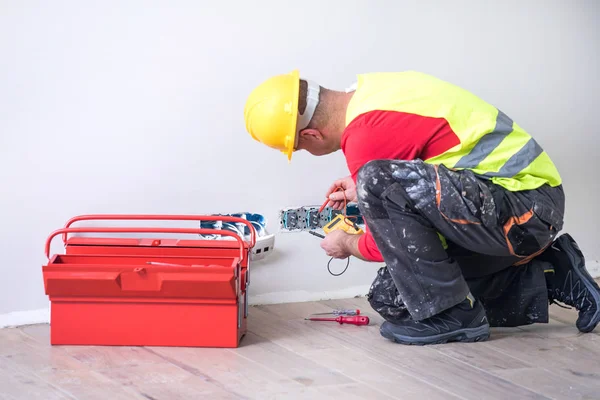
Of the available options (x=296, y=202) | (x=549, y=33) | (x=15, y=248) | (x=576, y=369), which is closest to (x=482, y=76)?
(x=549, y=33)

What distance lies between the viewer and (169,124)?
2531 mm

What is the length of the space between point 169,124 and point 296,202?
1.72 ft

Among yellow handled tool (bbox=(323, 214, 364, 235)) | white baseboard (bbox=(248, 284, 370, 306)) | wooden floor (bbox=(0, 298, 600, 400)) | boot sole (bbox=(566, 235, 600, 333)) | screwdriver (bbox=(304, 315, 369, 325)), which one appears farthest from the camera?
Result: white baseboard (bbox=(248, 284, 370, 306))

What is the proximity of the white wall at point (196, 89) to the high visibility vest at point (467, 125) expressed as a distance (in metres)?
0.58

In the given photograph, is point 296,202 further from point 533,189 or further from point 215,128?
point 533,189

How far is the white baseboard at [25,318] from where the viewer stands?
238cm

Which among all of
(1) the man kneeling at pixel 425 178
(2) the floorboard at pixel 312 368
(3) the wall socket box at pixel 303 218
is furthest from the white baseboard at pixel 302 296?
(1) the man kneeling at pixel 425 178

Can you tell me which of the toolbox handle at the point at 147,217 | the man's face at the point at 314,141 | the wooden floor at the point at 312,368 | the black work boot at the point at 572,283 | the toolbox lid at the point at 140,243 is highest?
the man's face at the point at 314,141

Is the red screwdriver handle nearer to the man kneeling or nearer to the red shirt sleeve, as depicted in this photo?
the man kneeling

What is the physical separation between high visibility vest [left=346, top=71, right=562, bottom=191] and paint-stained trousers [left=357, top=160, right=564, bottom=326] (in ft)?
0.14

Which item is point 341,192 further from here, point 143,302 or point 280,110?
point 143,302

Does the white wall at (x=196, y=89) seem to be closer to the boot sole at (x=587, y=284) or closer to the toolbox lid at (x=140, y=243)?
the toolbox lid at (x=140, y=243)

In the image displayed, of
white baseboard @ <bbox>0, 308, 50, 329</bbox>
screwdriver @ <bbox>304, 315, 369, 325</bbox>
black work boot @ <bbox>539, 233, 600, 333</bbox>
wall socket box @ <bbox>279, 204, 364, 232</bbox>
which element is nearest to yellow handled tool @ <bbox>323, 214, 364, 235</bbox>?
wall socket box @ <bbox>279, 204, 364, 232</bbox>

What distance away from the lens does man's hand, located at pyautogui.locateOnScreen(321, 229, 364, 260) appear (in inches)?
90.5
